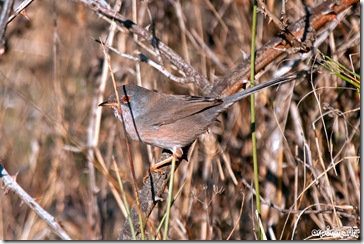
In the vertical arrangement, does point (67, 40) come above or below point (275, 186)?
above

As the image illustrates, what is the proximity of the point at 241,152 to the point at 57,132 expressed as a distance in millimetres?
1930

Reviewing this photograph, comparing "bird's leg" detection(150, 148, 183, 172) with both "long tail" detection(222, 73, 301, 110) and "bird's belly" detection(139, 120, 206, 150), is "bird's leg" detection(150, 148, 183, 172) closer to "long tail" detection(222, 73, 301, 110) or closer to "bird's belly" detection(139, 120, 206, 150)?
"bird's belly" detection(139, 120, 206, 150)

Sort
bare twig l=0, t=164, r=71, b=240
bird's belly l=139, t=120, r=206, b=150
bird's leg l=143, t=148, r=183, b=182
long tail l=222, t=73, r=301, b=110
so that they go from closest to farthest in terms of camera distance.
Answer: bare twig l=0, t=164, r=71, b=240 < long tail l=222, t=73, r=301, b=110 < bird's leg l=143, t=148, r=183, b=182 < bird's belly l=139, t=120, r=206, b=150

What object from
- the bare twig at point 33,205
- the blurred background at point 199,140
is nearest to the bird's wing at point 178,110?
the blurred background at point 199,140

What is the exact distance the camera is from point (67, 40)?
20.8 ft

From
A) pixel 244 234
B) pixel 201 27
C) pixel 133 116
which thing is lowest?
pixel 244 234

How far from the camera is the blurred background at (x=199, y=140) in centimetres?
421

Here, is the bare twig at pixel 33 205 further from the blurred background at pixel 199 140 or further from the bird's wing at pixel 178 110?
the bird's wing at pixel 178 110

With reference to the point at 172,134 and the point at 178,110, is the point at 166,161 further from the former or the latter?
the point at 178,110

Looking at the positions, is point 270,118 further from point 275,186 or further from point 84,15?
point 84,15

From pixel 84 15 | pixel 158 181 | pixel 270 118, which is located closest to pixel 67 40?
pixel 84 15

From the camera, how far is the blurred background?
13.8 feet

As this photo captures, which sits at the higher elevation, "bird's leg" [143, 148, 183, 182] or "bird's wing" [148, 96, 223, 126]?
"bird's wing" [148, 96, 223, 126]

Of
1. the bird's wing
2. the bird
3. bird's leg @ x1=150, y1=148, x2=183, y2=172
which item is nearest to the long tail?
the bird
